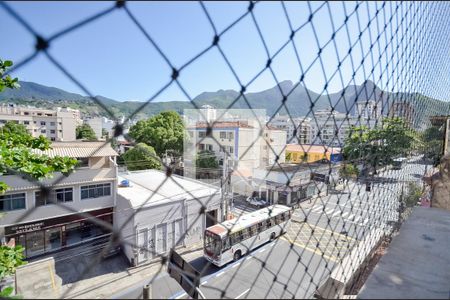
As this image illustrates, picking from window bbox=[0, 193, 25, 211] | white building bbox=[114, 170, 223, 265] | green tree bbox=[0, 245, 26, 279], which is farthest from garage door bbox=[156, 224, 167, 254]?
green tree bbox=[0, 245, 26, 279]

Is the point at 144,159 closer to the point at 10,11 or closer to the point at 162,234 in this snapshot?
the point at 162,234

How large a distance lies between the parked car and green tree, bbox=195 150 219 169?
1.47 metres

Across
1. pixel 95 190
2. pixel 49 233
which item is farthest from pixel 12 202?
pixel 95 190

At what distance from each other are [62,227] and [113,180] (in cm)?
125

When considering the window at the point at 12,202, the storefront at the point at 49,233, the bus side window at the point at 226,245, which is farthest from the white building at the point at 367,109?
the window at the point at 12,202

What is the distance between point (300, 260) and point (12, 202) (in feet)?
16.2

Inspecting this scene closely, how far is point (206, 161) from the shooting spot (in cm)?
850

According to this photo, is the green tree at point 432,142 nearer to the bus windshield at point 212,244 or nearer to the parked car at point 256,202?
the bus windshield at point 212,244

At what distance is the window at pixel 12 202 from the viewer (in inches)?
159

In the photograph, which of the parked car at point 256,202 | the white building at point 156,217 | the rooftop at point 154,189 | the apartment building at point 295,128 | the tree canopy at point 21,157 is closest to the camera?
the apartment building at point 295,128

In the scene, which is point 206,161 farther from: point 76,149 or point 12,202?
point 12,202

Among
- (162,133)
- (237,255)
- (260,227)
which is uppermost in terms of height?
(162,133)

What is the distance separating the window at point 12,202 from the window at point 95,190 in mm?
868

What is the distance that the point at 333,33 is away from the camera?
844 mm
